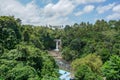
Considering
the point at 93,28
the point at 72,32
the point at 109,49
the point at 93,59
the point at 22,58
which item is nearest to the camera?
the point at 22,58

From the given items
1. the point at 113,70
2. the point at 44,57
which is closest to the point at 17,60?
→ the point at 44,57

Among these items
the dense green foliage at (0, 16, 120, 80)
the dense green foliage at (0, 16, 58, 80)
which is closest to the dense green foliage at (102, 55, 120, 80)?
the dense green foliage at (0, 16, 120, 80)

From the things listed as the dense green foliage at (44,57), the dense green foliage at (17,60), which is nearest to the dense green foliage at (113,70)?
the dense green foliage at (44,57)

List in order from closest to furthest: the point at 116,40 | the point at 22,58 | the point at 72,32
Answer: the point at 22,58 → the point at 116,40 → the point at 72,32

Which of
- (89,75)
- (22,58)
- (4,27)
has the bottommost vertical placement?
(89,75)

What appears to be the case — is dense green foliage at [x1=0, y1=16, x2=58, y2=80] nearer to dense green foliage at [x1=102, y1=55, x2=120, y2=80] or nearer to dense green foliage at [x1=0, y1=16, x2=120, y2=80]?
dense green foliage at [x1=0, y1=16, x2=120, y2=80]

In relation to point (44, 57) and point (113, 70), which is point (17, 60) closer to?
point (44, 57)

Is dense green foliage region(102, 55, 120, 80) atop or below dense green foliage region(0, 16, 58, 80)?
below

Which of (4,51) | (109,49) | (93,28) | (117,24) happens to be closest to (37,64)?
(4,51)

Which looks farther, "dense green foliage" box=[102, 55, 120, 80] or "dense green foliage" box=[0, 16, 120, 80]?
"dense green foliage" box=[102, 55, 120, 80]

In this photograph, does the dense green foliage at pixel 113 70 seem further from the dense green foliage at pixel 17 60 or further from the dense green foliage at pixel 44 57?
the dense green foliage at pixel 17 60

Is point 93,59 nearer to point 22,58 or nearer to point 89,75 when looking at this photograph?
point 89,75
